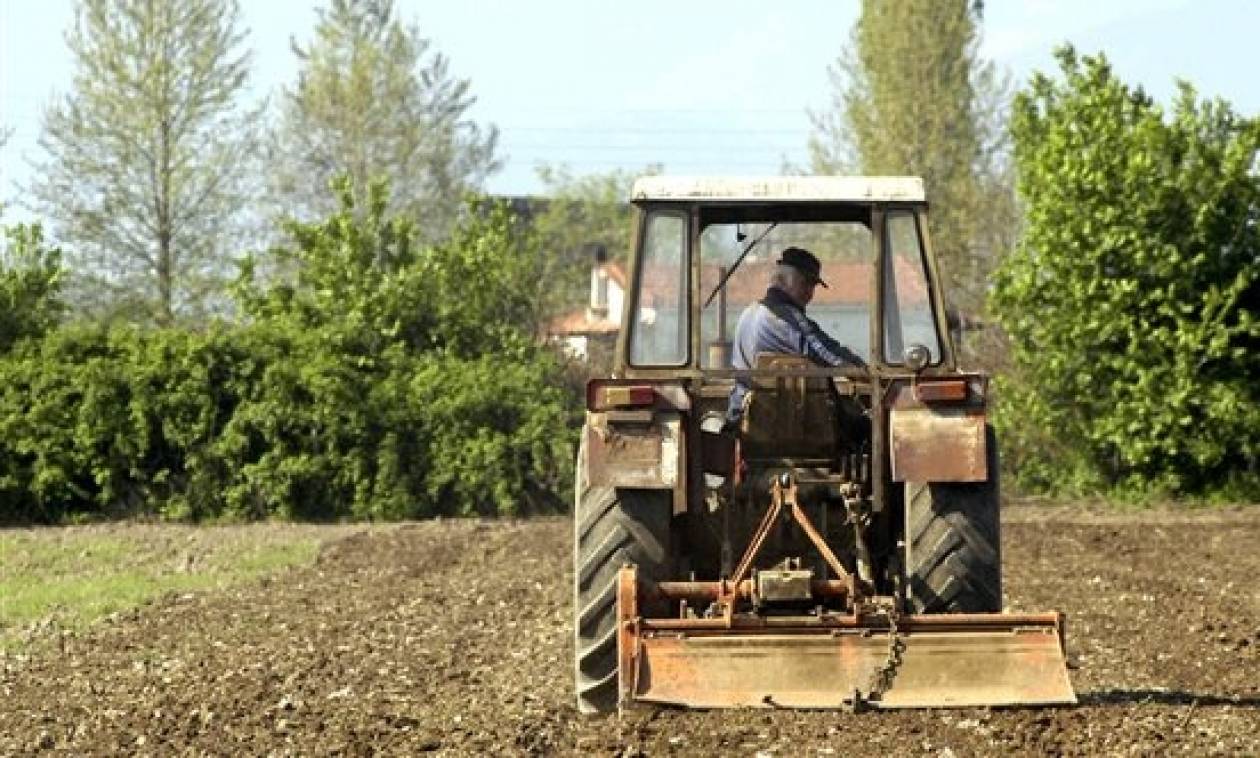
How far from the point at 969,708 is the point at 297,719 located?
284cm

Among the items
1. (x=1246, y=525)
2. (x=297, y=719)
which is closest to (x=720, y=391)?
(x=297, y=719)

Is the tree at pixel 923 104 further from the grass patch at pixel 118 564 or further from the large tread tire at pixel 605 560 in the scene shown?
the large tread tire at pixel 605 560

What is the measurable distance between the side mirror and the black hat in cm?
58

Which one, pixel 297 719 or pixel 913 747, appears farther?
pixel 297 719

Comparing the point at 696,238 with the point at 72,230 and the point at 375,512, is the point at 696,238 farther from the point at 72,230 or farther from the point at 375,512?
the point at 72,230

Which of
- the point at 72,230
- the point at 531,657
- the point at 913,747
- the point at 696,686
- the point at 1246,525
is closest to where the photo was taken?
the point at 913,747

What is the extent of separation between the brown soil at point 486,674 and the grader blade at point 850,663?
92 mm

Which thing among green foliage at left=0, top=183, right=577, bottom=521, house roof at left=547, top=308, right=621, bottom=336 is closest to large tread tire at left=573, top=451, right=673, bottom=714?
green foliage at left=0, top=183, right=577, bottom=521

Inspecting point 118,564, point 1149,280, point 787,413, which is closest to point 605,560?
point 787,413

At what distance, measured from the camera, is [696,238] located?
33.2 ft

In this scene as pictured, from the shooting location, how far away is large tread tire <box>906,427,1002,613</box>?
9836 mm

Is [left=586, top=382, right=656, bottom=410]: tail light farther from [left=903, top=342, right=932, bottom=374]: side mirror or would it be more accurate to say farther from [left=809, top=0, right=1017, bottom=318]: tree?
[left=809, top=0, right=1017, bottom=318]: tree

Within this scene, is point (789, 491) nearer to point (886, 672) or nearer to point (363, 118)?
point (886, 672)

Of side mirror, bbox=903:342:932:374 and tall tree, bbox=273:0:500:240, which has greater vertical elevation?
tall tree, bbox=273:0:500:240
